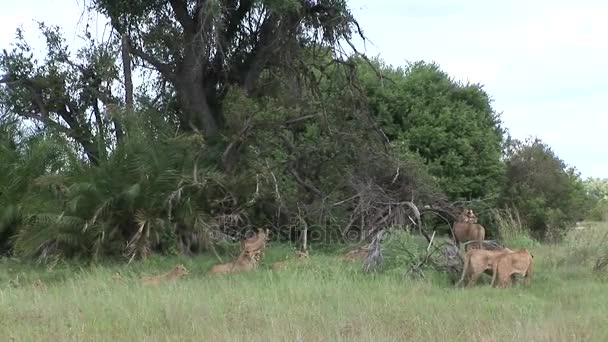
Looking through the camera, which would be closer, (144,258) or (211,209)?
(144,258)

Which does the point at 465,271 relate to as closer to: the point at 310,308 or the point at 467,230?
the point at 310,308

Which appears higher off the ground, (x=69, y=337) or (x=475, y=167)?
(x=475, y=167)

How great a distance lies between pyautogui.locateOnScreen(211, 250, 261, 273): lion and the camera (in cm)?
1190

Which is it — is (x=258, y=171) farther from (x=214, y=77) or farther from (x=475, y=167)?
(x=475, y=167)

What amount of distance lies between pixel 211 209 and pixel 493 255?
671 centimetres

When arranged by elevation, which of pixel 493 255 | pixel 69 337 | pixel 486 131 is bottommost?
pixel 69 337

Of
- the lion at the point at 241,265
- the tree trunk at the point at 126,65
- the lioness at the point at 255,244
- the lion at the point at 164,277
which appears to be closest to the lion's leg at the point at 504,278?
the lion at the point at 241,265

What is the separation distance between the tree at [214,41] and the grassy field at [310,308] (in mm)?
7465

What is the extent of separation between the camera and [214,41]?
16.9m

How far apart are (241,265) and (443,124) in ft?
48.1

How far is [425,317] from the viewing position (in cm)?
730

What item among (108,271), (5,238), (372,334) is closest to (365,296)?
(372,334)

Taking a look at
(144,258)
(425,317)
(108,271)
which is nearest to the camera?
(425,317)

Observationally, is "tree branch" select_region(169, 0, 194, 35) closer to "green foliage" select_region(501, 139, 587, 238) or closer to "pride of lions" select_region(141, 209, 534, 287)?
"pride of lions" select_region(141, 209, 534, 287)
